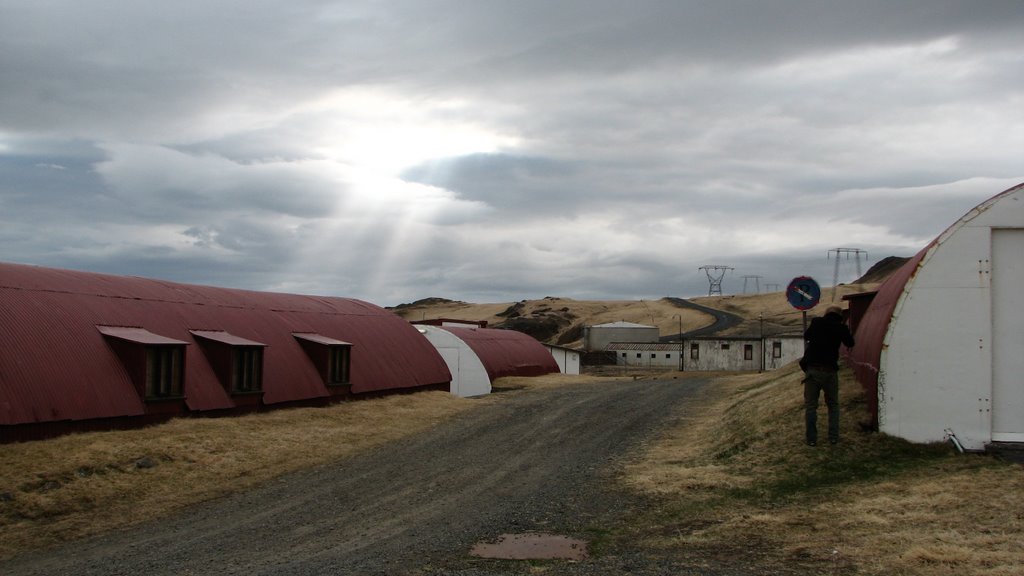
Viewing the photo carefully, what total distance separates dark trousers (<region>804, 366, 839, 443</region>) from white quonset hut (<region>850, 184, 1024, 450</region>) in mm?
706

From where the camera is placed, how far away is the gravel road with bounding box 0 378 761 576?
9734mm

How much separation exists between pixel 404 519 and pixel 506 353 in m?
33.7

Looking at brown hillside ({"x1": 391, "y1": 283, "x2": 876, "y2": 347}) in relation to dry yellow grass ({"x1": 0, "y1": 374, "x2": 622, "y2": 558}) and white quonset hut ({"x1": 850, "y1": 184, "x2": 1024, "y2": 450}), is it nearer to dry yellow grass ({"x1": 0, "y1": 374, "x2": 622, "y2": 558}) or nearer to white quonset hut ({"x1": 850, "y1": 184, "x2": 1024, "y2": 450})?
dry yellow grass ({"x1": 0, "y1": 374, "x2": 622, "y2": 558})

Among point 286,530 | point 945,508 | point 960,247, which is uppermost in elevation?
point 960,247

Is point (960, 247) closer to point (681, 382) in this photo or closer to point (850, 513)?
point (850, 513)

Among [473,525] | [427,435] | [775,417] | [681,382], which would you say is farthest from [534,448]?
[681,382]

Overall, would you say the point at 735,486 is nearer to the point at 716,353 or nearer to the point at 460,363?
the point at 460,363

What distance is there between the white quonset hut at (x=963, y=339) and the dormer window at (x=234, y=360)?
16.3 metres

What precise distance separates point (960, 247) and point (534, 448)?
31.3 ft

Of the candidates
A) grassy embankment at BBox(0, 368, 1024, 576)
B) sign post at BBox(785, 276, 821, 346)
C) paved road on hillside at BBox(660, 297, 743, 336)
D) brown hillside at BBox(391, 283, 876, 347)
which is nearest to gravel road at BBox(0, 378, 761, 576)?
grassy embankment at BBox(0, 368, 1024, 576)

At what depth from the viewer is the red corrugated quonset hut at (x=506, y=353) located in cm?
4294

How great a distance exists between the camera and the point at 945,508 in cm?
1045

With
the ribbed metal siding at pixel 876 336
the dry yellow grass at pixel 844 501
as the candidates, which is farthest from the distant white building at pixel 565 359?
the dry yellow grass at pixel 844 501

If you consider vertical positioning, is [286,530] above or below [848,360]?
below
